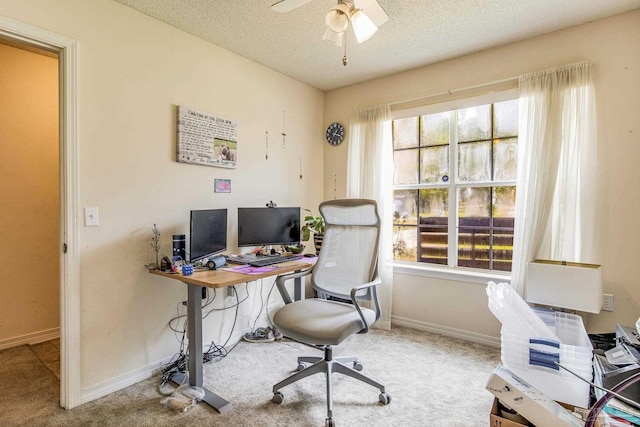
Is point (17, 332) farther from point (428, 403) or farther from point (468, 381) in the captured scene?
point (468, 381)

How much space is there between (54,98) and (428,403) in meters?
3.82

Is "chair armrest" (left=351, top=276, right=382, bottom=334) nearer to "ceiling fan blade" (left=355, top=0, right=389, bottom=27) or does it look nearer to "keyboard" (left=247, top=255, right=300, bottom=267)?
"keyboard" (left=247, top=255, right=300, bottom=267)

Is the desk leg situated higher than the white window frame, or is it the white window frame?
the white window frame

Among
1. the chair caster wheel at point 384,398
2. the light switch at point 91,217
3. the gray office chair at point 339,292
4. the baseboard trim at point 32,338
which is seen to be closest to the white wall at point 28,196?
the baseboard trim at point 32,338


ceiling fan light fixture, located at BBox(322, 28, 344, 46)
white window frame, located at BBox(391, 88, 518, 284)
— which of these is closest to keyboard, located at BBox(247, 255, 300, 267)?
white window frame, located at BBox(391, 88, 518, 284)

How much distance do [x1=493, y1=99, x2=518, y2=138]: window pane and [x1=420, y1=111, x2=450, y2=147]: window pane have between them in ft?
1.34

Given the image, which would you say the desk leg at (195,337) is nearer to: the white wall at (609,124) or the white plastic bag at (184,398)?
the white plastic bag at (184,398)

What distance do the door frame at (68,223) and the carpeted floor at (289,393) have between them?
7.5 inches

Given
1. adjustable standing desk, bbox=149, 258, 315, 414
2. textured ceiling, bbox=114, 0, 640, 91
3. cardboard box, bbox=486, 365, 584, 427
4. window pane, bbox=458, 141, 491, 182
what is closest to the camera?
cardboard box, bbox=486, 365, 584, 427

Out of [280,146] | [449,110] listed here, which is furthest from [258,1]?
[449,110]

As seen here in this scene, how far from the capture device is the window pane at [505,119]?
292cm

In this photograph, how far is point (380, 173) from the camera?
3.36m

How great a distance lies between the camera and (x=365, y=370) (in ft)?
8.11

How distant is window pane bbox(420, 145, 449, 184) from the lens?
3246 mm
